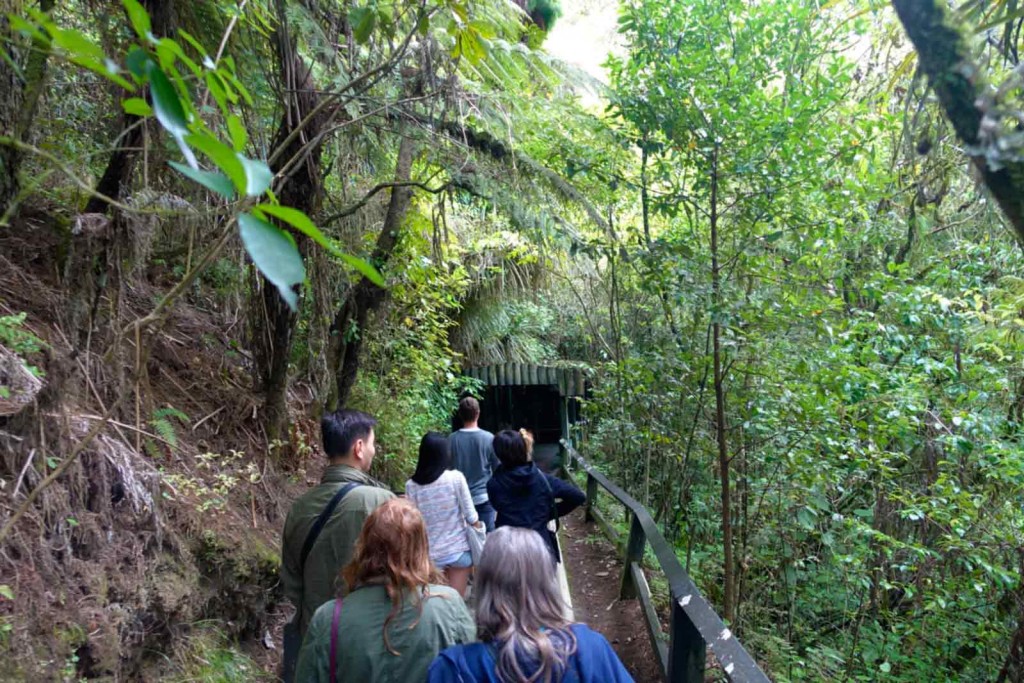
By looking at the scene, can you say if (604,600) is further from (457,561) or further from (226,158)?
(226,158)

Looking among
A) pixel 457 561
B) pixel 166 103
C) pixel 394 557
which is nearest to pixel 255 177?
pixel 166 103

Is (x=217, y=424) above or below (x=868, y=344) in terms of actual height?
below

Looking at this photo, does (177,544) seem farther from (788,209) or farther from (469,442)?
(788,209)

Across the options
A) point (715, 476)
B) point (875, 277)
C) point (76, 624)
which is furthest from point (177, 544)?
point (875, 277)

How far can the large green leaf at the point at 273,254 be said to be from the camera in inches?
31.8

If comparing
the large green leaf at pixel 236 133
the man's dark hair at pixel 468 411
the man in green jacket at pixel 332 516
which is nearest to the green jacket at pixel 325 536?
the man in green jacket at pixel 332 516

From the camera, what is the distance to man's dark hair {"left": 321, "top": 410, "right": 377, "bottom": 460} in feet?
10.3

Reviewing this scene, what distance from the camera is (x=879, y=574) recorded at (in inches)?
250

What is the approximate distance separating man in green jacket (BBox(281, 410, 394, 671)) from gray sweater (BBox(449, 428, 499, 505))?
2.63 meters

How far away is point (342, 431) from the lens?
10.3 ft

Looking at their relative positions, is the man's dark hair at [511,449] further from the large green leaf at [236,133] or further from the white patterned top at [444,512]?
the large green leaf at [236,133]

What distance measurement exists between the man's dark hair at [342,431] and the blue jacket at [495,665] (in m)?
1.33

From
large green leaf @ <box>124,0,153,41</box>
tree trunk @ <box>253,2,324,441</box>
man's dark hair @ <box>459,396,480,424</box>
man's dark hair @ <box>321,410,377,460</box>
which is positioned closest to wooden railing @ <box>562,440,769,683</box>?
man's dark hair @ <box>321,410,377,460</box>

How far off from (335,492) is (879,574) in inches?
213
